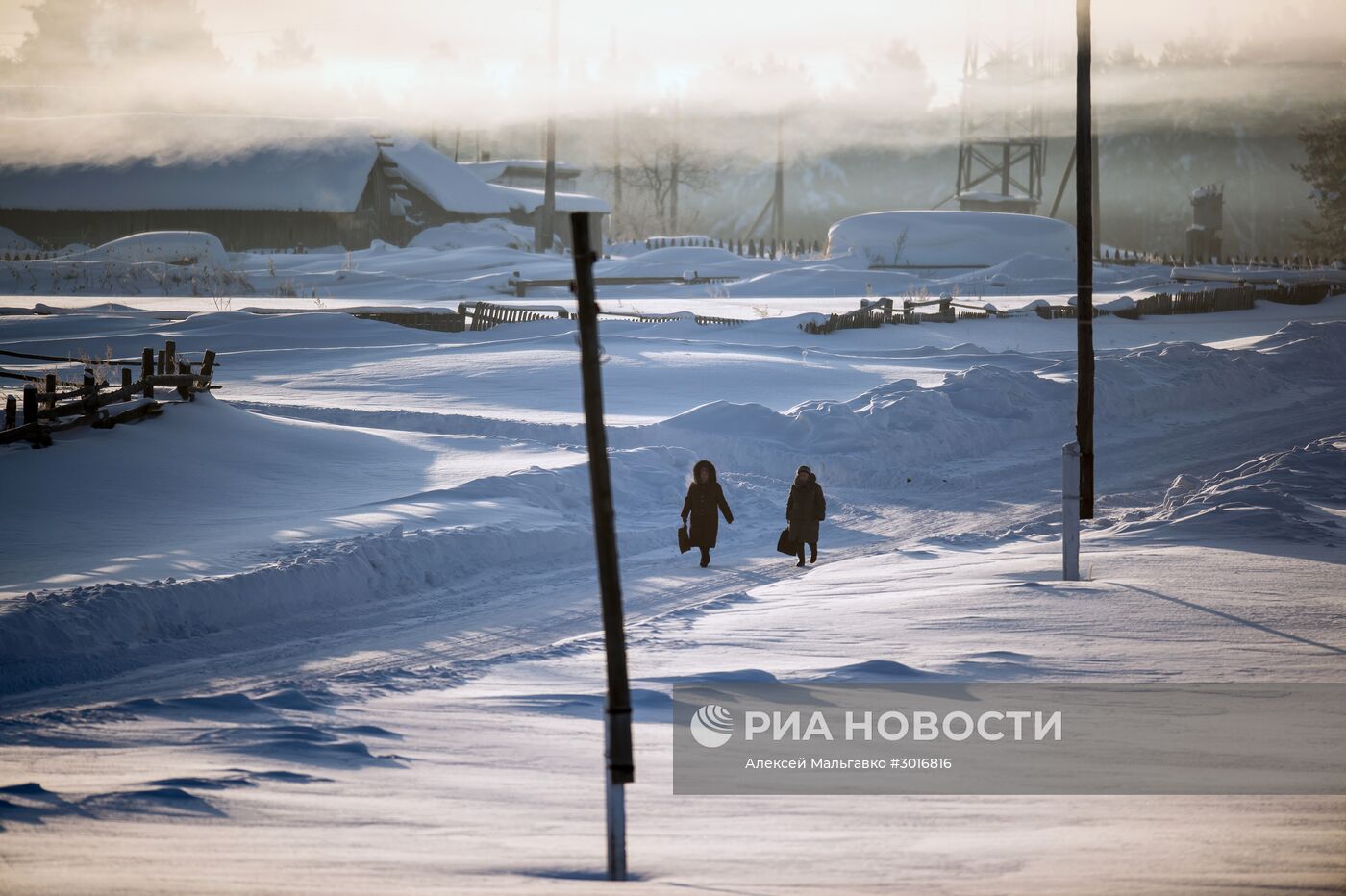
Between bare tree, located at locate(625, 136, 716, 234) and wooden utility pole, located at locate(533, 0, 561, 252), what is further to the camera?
bare tree, located at locate(625, 136, 716, 234)

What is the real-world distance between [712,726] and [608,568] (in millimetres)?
2451

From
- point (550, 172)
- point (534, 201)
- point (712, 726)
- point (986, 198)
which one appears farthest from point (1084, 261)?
point (534, 201)

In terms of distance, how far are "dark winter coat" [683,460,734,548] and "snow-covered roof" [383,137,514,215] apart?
49147 mm

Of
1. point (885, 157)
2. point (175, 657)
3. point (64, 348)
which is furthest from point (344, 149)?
point (885, 157)

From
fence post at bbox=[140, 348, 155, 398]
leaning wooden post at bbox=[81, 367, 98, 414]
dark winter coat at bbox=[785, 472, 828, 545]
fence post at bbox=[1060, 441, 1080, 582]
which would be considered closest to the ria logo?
fence post at bbox=[1060, 441, 1080, 582]

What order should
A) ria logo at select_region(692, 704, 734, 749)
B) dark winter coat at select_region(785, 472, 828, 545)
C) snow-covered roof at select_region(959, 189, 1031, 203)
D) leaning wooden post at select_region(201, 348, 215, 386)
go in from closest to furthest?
ria logo at select_region(692, 704, 734, 749)
dark winter coat at select_region(785, 472, 828, 545)
leaning wooden post at select_region(201, 348, 215, 386)
snow-covered roof at select_region(959, 189, 1031, 203)

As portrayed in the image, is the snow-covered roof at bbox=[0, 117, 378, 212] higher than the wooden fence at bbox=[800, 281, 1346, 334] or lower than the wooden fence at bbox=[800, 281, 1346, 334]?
higher

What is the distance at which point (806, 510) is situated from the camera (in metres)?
12.3

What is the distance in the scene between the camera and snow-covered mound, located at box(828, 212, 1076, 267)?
52812 millimetres

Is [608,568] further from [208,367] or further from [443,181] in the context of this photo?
[443,181]

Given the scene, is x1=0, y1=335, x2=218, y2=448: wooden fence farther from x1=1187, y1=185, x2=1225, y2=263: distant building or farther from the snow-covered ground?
x1=1187, y1=185, x2=1225, y2=263: distant building

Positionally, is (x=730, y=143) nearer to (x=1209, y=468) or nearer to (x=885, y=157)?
(x=885, y=157)

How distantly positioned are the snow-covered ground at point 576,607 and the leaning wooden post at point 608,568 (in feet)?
0.89

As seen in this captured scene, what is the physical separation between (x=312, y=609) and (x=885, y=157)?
111 meters
